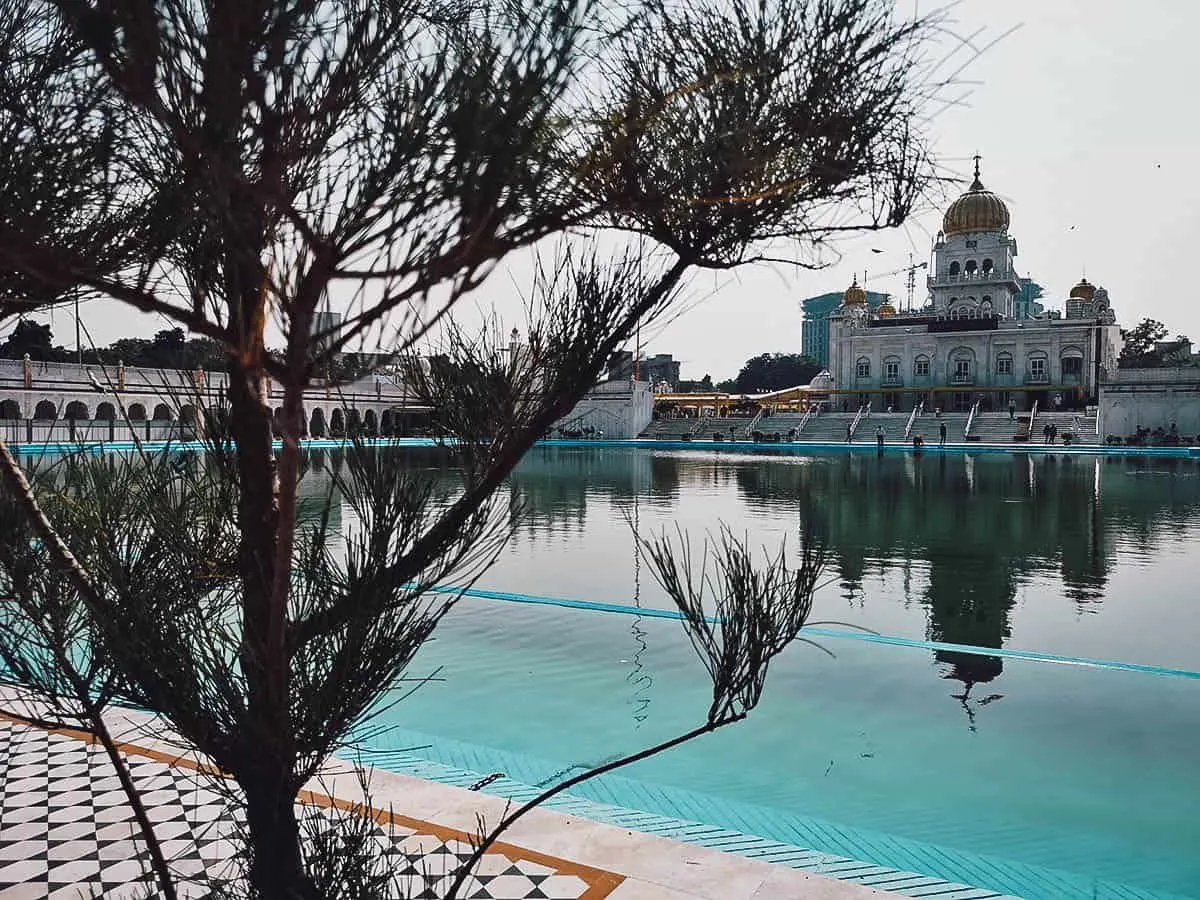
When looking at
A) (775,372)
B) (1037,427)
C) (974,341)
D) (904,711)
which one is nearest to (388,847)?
(904,711)

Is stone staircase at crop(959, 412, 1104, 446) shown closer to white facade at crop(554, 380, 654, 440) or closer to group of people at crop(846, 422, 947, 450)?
group of people at crop(846, 422, 947, 450)

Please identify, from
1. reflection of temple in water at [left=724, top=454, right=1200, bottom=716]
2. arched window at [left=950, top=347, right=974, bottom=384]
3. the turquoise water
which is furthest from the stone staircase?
the turquoise water

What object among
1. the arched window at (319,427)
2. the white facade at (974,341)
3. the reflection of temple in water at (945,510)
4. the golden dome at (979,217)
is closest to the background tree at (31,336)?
the arched window at (319,427)

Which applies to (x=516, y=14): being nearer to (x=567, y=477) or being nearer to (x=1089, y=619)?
(x=1089, y=619)

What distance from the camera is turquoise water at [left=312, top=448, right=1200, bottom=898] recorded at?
4.52 metres

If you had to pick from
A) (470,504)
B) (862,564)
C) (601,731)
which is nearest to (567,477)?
(862,564)

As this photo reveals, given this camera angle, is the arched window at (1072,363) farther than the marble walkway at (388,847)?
Yes

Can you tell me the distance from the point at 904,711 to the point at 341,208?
5.57 meters

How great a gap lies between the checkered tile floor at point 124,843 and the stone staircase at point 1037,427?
3899 cm

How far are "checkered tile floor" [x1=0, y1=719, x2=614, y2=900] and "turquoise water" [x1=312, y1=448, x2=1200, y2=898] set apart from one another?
47.2 inches

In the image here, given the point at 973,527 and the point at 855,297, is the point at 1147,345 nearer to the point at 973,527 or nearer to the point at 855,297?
the point at 855,297

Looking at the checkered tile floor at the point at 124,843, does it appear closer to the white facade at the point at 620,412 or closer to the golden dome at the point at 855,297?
the white facade at the point at 620,412

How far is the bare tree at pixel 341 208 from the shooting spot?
4.64ft

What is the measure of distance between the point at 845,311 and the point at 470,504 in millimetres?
51003
